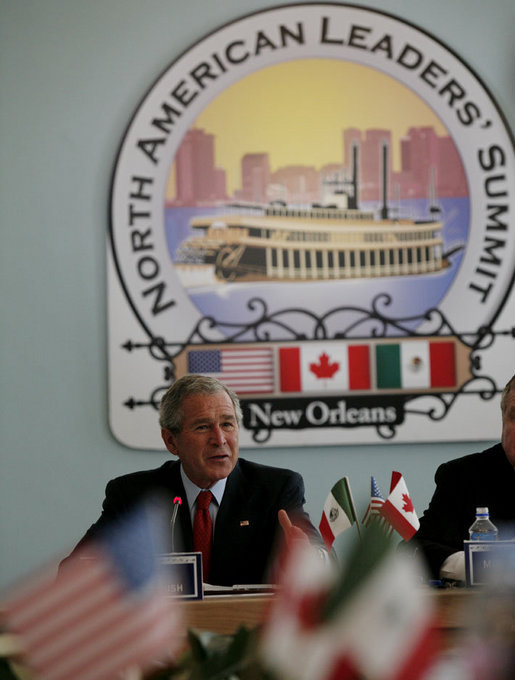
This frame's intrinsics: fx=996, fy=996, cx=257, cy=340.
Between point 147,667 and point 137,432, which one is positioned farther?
point 137,432

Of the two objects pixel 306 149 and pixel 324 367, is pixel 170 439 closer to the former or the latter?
pixel 324 367

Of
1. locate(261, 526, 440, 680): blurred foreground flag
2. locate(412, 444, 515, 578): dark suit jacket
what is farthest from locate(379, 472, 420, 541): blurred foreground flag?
locate(261, 526, 440, 680): blurred foreground flag

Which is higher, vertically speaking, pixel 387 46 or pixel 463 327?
pixel 387 46

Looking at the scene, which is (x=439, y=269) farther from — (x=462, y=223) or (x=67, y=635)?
(x=67, y=635)

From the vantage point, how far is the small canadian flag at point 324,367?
4.04 metres

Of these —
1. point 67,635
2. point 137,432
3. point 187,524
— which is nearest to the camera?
point 67,635

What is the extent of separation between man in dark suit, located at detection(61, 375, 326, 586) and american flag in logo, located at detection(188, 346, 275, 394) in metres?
0.79

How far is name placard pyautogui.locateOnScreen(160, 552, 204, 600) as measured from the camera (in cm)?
235

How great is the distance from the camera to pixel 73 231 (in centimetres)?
411

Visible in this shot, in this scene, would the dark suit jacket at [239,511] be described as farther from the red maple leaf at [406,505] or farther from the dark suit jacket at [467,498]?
the dark suit jacket at [467,498]

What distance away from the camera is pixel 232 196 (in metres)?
4.12

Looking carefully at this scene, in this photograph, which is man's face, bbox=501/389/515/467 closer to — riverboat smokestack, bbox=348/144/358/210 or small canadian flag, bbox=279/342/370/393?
small canadian flag, bbox=279/342/370/393

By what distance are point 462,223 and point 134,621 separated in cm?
365

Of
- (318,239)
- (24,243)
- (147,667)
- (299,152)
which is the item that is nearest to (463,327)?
(318,239)
